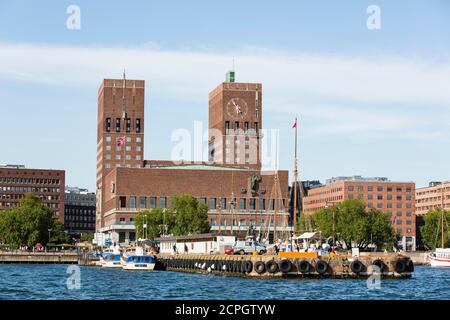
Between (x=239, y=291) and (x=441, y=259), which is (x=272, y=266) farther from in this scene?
(x=441, y=259)

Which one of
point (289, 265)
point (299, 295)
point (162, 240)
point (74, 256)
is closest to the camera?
point (299, 295)

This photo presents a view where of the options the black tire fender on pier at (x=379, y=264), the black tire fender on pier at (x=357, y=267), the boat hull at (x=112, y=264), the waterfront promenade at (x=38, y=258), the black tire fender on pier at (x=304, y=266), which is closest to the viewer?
the black tire fender on pier at (x=304, y=266)

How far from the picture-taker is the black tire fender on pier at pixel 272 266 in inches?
3740

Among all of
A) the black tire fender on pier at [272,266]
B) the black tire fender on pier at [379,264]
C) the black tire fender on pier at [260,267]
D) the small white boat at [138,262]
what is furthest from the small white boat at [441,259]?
the black tire fender on pier at [272,266]

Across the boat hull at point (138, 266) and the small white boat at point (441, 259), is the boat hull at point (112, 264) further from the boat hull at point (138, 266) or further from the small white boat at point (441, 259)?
the small white boat at point (441, 259)

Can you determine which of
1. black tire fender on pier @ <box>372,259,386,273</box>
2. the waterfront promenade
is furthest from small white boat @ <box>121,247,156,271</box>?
the waterfront promenade

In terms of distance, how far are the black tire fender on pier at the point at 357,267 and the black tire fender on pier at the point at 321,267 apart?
291 cm

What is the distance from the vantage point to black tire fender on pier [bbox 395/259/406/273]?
9919cm

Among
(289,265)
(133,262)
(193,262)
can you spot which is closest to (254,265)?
(289,265)

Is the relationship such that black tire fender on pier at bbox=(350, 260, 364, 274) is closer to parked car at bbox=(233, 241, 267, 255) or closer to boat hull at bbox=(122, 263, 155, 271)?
parked car at bbox=(233, 241, 267, 255)
